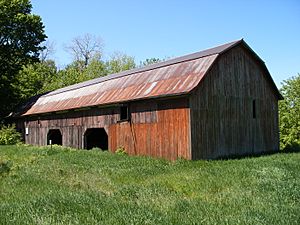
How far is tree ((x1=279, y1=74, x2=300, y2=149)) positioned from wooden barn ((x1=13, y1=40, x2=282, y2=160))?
16171mm

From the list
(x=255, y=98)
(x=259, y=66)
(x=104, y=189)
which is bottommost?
(x=104, y=189)

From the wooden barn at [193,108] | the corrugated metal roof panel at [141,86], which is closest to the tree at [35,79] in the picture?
the corrugated metal roof panel at [141,86]

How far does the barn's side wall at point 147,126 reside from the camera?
19.2m

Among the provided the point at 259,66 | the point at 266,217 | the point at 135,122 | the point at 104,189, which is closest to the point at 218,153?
the point at 135,122

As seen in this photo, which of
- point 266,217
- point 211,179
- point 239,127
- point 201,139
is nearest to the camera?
point 266,217

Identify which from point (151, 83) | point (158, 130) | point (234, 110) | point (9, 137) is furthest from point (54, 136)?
point (234, 110)

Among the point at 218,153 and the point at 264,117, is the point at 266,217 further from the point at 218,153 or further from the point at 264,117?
the point at 264,117

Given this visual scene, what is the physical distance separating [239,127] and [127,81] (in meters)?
8.10

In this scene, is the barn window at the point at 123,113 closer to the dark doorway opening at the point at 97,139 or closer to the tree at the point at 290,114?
the dark doorway opening at the point at 97,139

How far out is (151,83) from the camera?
22047 millimetres

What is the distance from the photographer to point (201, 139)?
19172 millimetres

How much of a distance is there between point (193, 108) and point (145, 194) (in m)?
9.41

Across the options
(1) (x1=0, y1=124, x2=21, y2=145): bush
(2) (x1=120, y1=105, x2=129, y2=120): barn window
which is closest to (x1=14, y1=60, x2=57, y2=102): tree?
(1) (x1=0, y1=124, x2=21, y2=145): bush

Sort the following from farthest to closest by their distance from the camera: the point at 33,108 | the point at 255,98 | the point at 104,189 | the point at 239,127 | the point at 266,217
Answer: the point at 33,108 < the point at 255,98 < the point at 239,127 < the point at 104,189 < the point at 266,217
